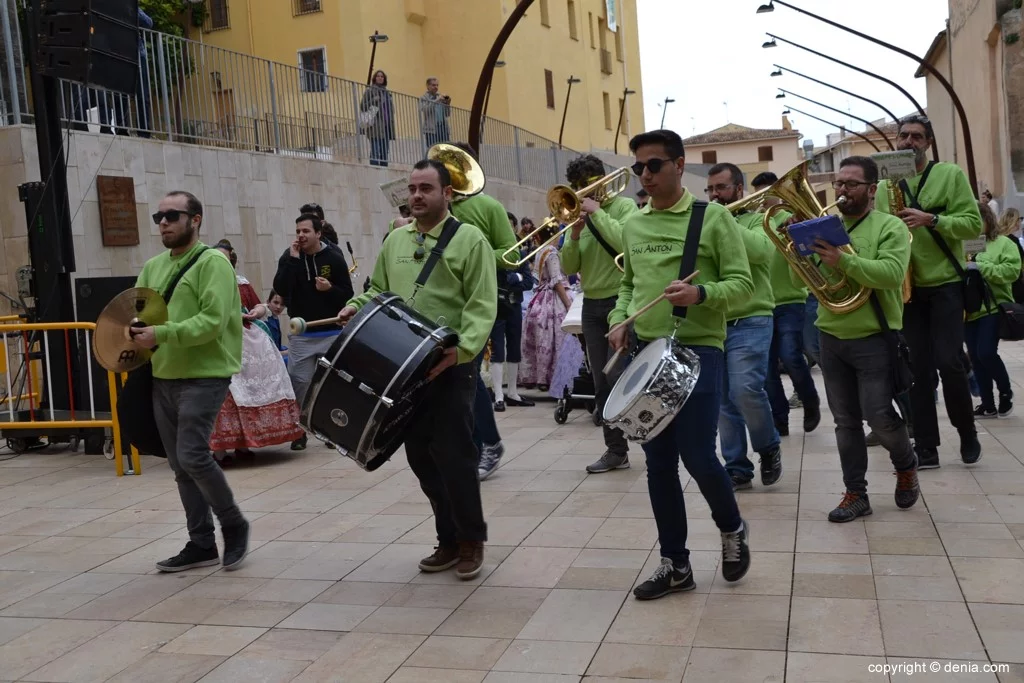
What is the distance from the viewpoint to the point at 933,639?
14.1 ft

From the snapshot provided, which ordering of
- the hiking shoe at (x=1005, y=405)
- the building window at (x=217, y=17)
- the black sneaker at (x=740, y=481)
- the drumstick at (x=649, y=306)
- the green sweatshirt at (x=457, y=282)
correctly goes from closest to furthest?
the drumstick at (x=649, y=306) < the green sweatshirt at (x=457, y=282) < the black sneaker at (x=740, y=481) < the hiking shoe at (x=1005, y=405) < the building window at (x=217, y=17)

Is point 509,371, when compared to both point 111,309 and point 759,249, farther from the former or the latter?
point 111,309

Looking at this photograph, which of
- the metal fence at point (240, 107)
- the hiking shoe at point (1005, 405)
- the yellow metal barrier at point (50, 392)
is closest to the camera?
the yellow metal barrier at point (50, 392)

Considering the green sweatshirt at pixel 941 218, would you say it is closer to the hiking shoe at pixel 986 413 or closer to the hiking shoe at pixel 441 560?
the hiking shoe at pixel 986 413

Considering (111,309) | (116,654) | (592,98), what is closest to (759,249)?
(111,309)

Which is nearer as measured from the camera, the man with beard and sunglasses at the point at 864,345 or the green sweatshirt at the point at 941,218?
the man with beard and sunglasses at the point at 864,345

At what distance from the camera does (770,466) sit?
7105 millimetres

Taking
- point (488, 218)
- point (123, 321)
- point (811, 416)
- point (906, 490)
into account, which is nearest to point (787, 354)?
point (811, 416)

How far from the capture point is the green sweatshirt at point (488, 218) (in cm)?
738

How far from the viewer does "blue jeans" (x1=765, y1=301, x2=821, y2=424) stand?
880 centimetres

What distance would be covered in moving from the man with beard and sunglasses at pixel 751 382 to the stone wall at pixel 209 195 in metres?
7.03

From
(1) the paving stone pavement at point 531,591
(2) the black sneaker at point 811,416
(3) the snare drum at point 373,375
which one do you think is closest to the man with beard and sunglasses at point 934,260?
(1) the paving stone pavement at point 531,591

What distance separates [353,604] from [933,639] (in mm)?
2350

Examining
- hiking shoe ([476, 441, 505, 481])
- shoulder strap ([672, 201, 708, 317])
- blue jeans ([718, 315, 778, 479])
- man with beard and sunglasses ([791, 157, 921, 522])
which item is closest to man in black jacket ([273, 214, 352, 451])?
hiking shoe ([476, 441, 505, 481])
